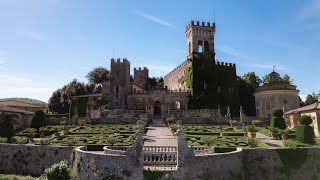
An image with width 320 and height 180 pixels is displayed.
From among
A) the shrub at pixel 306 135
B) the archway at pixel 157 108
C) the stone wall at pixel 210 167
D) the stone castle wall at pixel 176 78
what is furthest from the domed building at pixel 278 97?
the stone wall at pixel 210 167

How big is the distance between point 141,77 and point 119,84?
16.1m

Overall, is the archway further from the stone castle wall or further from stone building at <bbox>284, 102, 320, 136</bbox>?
stone building at <bbox>284, 102, 320, 136</bbox>

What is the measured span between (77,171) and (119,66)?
42.4 meters

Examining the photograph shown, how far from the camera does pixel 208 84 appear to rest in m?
60.3

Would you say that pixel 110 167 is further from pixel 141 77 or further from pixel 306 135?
pixel 141 77

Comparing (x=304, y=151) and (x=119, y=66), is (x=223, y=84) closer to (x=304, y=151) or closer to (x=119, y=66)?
(x=119, y=66)

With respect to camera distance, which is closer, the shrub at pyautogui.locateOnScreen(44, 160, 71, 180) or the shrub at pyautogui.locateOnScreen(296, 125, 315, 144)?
the shrub at pyautogui.locateOnScreen(44, 160, 71, 180)

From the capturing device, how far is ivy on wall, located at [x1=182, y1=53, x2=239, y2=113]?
193ft

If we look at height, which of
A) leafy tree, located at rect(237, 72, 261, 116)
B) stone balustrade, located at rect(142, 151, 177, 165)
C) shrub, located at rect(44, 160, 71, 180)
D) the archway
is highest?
leafy tree, located at rect(237, 72, 261, 116)

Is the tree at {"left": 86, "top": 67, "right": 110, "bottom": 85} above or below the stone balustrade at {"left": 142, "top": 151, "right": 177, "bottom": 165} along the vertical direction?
above

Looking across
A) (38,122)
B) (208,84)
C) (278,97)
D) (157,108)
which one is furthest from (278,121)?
(38,122)

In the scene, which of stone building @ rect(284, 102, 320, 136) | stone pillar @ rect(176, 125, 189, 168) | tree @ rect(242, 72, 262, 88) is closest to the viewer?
stone pillar @ rect(176, 125, 189, 168)

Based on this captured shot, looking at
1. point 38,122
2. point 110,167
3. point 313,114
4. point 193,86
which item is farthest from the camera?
point 193,86

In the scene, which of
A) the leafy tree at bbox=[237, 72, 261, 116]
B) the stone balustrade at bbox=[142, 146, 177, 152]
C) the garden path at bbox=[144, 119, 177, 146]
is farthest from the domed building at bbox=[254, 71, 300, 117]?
the stone balustrade at bbox=[142, 146, 177, 152]
